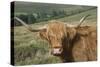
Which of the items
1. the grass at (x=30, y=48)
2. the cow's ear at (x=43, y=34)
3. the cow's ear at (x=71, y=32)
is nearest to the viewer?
the grass at (x=30, y=48)

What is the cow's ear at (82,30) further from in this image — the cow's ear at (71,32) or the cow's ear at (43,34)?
the cow's ear at (43,34)

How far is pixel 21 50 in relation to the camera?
7.77 ft

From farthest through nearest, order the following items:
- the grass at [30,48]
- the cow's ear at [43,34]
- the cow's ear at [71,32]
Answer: the cow's ear at [71,32] → the cow's ear at [43,34] → the grass at [30,48]

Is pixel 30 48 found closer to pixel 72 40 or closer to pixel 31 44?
pixel 31 44

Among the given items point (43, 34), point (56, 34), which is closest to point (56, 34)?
point (56, 34)

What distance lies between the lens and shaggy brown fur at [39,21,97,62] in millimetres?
2527

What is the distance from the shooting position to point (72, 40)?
2.62 meters

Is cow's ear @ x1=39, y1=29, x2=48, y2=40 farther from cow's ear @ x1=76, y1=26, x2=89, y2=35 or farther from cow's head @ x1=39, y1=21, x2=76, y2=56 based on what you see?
cow's ear @ x1=76, y1=26, x2=89, y2=35

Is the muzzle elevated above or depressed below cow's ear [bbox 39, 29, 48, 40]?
below

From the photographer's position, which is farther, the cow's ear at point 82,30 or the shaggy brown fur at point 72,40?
the cow's ear at point 82,30

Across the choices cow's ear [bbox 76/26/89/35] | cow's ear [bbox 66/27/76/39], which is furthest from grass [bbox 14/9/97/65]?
cow's ear [bbox 76/26/89/35]

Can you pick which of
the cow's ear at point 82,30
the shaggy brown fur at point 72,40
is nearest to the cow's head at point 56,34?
the shaggy brown fur at point 72,40

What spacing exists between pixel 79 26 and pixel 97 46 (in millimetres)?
407

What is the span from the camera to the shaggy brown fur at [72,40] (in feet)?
8.29
